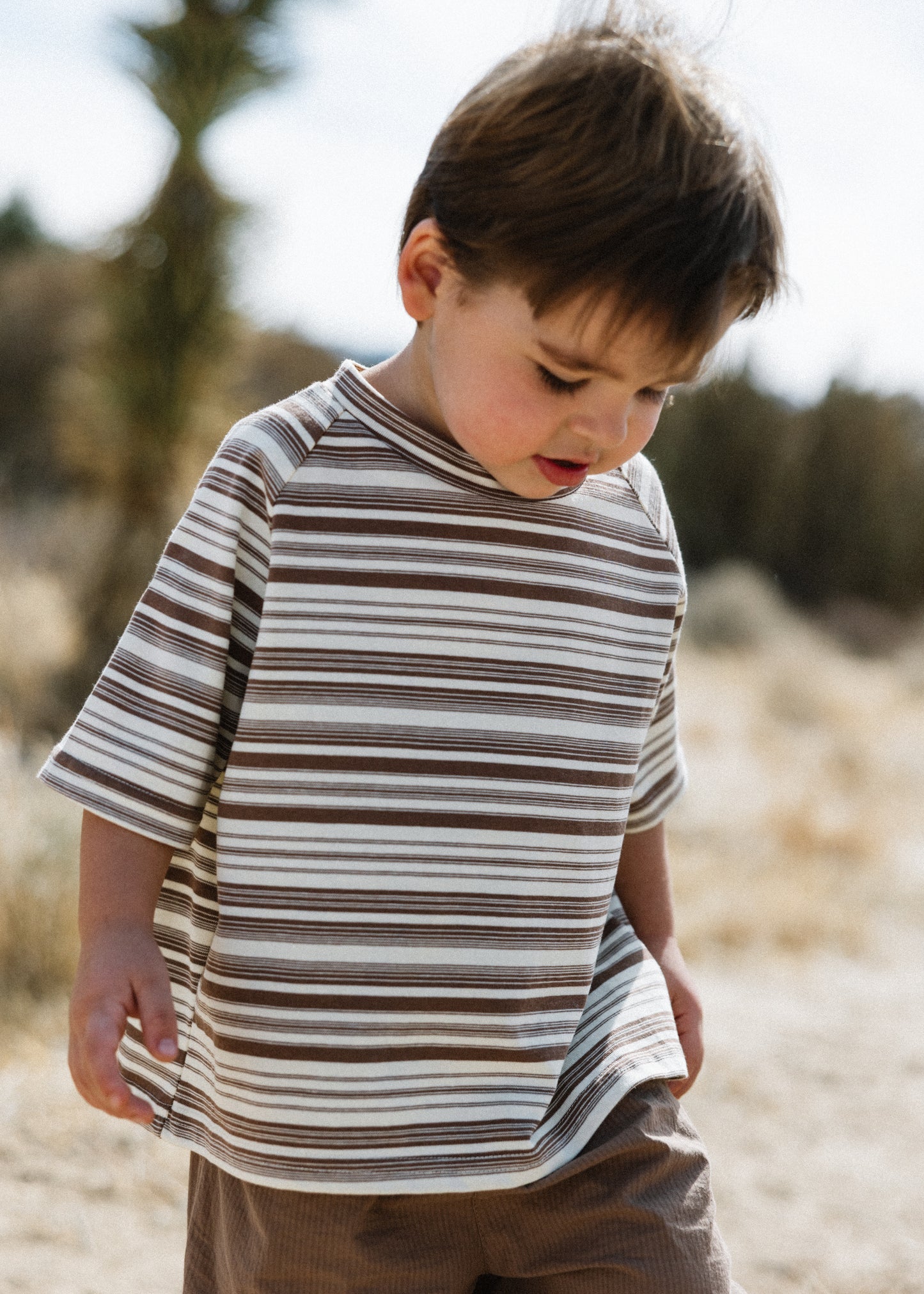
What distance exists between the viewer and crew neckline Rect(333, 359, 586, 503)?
4.11 feet

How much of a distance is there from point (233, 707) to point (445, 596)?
23 cm

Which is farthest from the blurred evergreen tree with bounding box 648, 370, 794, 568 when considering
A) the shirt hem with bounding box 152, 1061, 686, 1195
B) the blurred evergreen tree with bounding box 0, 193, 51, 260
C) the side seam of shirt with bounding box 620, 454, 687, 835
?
Answer: the shirt hem with bounding box 152, 1061, 686, 1195

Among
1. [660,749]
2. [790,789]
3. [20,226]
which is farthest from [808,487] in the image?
[660,749]

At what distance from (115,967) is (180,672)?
10.7 inches

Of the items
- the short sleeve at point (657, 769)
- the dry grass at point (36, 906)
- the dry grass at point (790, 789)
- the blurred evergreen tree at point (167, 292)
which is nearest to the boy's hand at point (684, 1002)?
the short sleeve at point (657, 769)

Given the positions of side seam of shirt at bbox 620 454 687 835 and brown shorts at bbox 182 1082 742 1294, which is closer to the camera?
brown shorts at bbox 182 1082 742 1294

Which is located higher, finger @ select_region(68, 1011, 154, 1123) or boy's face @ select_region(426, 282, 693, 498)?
boy's face @ select_region(426, 282, 693, 498)

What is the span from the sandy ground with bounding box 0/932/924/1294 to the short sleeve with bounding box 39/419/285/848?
3.59 ft

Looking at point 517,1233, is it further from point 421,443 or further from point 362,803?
point 421,443

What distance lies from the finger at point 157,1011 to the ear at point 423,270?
661 millimetres

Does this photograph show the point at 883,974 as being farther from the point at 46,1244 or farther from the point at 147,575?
the point at 147,575

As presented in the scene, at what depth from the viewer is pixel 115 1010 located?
1155 millimetres

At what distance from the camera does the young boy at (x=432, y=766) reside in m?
1.14

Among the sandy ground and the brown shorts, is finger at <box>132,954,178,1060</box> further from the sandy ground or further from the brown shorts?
the sandy ground
